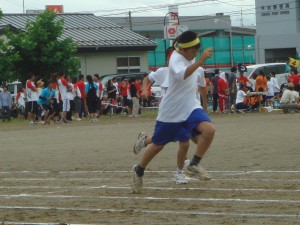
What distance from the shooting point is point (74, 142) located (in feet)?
68.2

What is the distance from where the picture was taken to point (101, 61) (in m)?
53.5

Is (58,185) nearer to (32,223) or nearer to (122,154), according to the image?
(32,223)

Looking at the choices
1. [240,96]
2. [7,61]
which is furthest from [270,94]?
[7,61]

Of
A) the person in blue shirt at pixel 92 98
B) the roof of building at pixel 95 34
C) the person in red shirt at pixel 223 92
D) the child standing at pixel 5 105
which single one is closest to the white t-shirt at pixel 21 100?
the child standing at pixel 5 105

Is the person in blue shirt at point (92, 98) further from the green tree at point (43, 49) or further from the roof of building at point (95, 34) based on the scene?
the roof of building at point (95, 34)

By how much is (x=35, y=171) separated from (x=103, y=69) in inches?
1590

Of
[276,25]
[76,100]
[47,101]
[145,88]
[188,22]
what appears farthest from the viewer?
[188,22]

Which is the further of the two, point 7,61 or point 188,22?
point 188,22

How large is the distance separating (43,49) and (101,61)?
12.3m

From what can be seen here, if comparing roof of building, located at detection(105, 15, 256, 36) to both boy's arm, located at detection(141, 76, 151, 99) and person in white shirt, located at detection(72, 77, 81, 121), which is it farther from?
boy's arm, located at detection(141, 76, 151, 99)

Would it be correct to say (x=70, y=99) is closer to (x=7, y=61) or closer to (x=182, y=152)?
(x=7, y=61)

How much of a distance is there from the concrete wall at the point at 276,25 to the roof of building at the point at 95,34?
22.7 metres

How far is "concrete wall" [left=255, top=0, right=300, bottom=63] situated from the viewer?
77.1 meters

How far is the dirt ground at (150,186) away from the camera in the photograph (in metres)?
8.34
